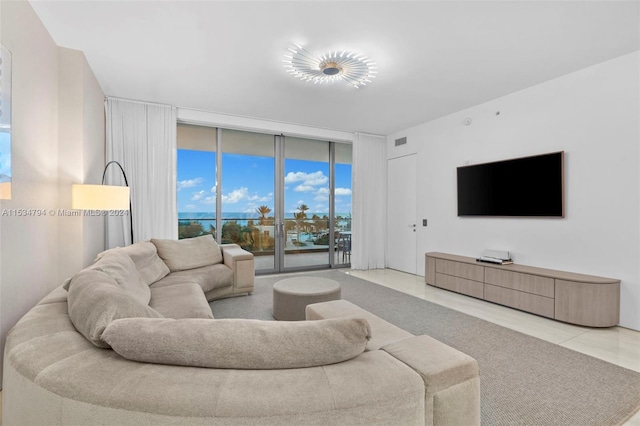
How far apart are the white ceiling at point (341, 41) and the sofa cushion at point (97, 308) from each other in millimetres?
2169

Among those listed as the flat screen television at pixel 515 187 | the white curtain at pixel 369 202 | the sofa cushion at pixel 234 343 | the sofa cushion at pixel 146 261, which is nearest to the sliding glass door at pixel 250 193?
the white curtain at pixel 369 202

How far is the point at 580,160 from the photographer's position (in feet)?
10.9

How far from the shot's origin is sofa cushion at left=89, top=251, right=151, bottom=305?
203 centimetres

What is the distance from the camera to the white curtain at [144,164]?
423 centimetres

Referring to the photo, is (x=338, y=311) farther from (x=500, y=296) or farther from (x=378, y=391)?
(x=500, y=296)

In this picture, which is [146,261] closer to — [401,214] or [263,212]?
[263,212]

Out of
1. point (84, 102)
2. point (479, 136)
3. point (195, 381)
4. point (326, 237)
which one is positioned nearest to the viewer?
point (195, 381)

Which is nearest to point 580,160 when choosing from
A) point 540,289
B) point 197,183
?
point 540,289

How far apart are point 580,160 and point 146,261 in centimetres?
477

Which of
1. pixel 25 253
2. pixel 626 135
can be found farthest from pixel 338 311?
pixel 626 135

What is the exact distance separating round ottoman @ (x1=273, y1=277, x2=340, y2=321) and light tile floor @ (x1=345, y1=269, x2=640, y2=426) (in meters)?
1.58

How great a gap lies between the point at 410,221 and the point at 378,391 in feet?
16.4

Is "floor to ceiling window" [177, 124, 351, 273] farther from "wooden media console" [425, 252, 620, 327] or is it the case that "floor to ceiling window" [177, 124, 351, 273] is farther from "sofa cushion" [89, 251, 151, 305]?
"sofa cushion" [89, 251, 151, 305]

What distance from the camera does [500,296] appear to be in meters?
3.66
